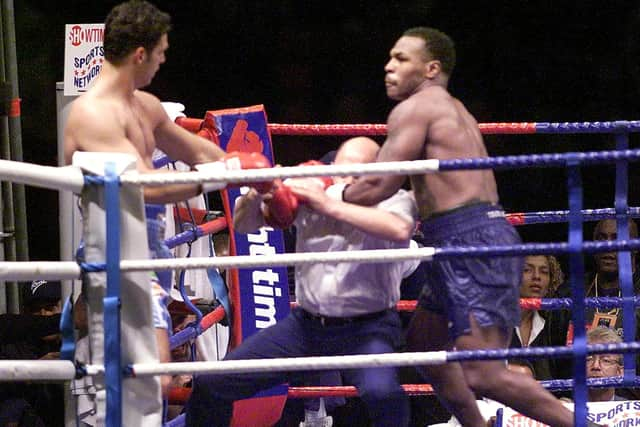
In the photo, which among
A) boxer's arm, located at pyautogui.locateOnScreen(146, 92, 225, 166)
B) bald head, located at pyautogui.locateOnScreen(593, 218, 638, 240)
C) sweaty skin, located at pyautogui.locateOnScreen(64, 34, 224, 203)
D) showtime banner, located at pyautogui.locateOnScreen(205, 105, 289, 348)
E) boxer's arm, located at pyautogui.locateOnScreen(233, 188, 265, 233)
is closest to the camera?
sweaty skin, located at pyautogui.locateOnScreen(64, 34, 224, 203)

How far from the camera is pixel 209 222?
3.78 m

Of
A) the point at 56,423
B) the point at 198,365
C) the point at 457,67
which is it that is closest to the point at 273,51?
the point at 457,67

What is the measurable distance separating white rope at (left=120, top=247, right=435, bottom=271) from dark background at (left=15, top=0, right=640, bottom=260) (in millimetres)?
3513

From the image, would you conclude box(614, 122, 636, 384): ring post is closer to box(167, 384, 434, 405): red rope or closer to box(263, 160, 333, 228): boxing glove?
box(167, 384, 434, 405): red rope

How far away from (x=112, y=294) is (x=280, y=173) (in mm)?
402

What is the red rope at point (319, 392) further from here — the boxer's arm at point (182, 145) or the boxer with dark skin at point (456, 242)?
Result: the boxer's arm at point (182, 145)

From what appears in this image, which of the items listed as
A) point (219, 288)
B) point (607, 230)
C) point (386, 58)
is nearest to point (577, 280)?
point (219, 288)

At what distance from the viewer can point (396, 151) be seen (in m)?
2.86

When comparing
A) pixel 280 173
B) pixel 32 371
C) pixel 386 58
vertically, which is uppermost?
pixel 386 58

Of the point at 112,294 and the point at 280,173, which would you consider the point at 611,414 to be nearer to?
the point at 280,173

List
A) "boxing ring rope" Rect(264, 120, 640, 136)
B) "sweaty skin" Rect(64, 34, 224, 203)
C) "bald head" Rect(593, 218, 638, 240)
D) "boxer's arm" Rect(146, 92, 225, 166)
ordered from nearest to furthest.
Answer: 1. "sweaty skin" Rect(64, 34, 224, 203)
2. "boxer's arm" Rect(146, 92, 225, 166)
3. "boxing ring rope" Rect(264, 120, 640, 136)
4. "bald head" Rect(593, 218, 638, 240)

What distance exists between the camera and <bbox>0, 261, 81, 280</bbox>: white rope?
234cm

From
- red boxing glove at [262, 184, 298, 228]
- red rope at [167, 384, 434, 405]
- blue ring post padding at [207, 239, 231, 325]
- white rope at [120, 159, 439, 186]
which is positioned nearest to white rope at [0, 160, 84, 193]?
white rope at [120, 159, 439, 186]

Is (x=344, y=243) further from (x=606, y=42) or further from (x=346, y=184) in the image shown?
(x=606, y=42)
